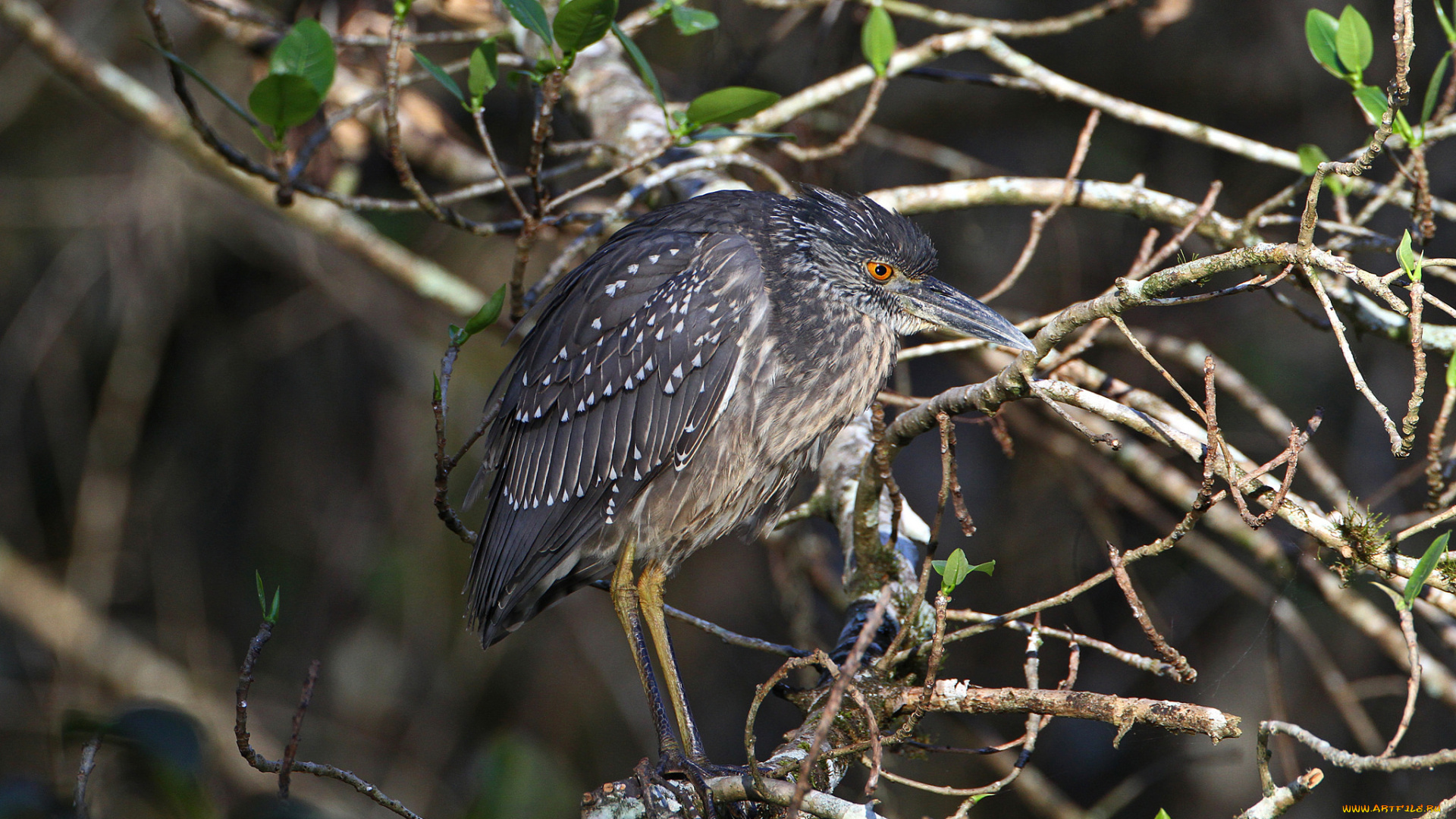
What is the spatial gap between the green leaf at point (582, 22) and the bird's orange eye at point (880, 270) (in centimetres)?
100

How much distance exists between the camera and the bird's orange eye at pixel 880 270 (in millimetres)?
2738

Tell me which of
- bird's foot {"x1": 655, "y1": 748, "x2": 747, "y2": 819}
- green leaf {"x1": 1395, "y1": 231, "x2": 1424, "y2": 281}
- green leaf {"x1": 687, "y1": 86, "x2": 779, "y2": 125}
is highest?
green leaf {"x1": 687, "y1": 86, "x2": 779, "y2": 125}

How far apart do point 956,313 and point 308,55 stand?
5.40 ft

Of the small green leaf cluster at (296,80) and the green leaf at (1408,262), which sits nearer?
the green leaf at (1408,262)

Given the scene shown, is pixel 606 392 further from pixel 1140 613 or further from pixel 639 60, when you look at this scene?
pixel 1140 613

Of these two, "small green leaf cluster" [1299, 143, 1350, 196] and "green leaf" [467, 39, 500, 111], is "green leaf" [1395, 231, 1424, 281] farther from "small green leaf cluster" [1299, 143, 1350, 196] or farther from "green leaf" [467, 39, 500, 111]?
"green leaf" [467, 39, 500, 111]

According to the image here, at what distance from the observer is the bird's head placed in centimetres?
272

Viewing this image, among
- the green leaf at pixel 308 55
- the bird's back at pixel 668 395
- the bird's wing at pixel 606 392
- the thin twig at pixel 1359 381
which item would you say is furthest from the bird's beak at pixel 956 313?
the green leaf at pixel 308 55

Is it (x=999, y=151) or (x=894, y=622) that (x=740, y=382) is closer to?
(x=894, y=622)

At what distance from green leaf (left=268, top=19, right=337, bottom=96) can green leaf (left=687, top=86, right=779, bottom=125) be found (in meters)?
0.83

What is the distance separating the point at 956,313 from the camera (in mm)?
2600

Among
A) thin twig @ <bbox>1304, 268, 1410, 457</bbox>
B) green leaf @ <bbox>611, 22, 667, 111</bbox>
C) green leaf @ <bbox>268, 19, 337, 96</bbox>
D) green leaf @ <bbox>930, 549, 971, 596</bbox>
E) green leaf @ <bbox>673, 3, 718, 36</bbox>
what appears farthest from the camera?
green leaf @ <bbox>673, 3, 718, 36</bbox>

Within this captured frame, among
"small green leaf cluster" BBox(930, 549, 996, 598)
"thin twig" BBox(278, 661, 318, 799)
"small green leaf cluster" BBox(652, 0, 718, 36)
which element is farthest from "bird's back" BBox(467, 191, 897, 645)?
"thin twig" BBox(278, 661, 318, 799)

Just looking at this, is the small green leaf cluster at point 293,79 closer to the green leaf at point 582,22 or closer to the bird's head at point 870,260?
the green leaf at point 582,22
